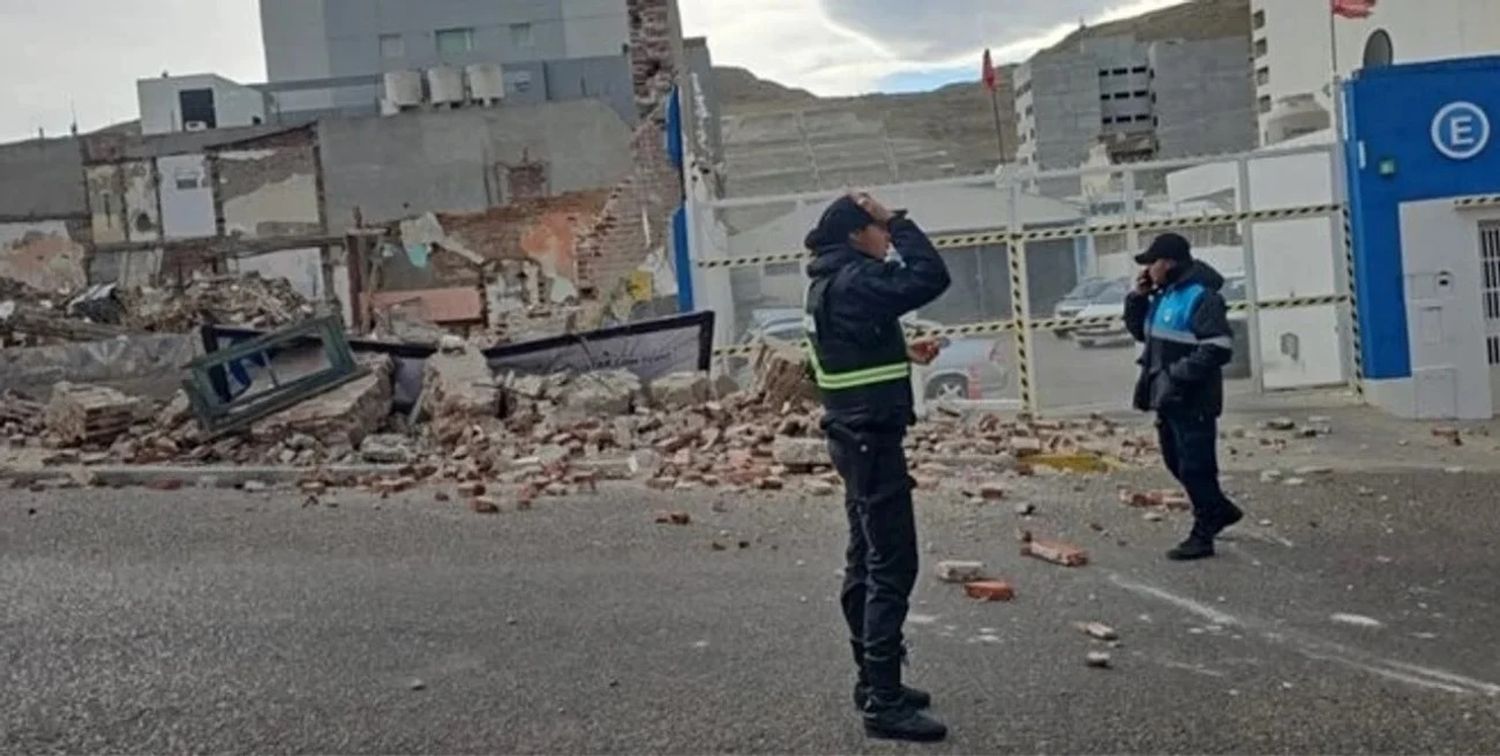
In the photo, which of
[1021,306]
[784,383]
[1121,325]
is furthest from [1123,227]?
[784,383]

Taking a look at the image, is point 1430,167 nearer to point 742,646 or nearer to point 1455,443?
point 1455,443

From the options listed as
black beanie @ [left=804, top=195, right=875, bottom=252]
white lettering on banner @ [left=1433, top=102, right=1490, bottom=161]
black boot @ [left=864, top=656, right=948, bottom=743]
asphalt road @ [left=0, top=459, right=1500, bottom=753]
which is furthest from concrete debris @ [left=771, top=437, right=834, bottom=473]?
white lettering on banner @ [left=1433, top=102, right=1490, bottom=161]

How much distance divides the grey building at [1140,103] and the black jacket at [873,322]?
44.5 m

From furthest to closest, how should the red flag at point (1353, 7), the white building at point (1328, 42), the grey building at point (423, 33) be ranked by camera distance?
the grey building at point (423, 33), the red flag at point (1353, 7), the white building at point (1328, 42)

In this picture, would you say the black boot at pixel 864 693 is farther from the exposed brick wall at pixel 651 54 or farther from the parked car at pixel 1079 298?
the exposed brick wall at pixel 651 54

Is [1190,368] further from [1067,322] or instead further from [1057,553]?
[1067,322]


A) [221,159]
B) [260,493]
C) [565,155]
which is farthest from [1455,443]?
[221,159]

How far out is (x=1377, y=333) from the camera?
13398mm

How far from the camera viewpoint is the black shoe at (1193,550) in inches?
300

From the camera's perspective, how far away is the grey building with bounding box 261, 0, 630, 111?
210 feet

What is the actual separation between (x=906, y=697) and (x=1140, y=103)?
1967 inches

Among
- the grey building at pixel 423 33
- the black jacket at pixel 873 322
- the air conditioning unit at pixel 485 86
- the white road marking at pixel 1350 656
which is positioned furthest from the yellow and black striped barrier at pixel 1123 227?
the grey building at pixel 423 33

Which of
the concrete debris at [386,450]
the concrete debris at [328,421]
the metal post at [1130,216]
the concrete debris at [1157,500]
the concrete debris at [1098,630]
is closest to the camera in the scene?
the concrete debris at [1098,630]

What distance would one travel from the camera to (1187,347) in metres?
7.59
